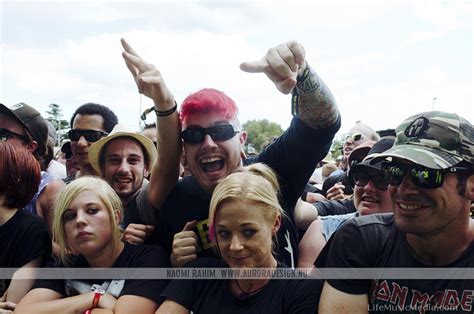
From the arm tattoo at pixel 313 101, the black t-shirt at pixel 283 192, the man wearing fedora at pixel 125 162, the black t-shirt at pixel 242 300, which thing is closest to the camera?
the black t-shirt at pixel 242 300

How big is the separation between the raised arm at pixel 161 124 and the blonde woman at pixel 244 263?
17.9 inches

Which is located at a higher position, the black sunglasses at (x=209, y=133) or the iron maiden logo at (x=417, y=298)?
the black sunglasses at (x=209, y=133)

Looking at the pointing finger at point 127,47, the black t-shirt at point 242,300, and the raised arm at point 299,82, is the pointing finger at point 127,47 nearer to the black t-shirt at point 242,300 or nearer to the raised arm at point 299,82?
the raised arm at point 299,82

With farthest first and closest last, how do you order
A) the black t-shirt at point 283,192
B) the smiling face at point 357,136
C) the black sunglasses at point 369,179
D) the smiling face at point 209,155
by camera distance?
the smiling face at point 357,136 → the black sunglasses at point 369,179 → the smiling face at point 209,155 → the black t-shirt at point 283,192

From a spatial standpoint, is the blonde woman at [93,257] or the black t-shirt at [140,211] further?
the black t-shirt at [140,211]

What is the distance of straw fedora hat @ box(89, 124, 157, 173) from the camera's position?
10.4ft

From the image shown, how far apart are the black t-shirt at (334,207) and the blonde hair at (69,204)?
167cm

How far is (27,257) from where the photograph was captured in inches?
102

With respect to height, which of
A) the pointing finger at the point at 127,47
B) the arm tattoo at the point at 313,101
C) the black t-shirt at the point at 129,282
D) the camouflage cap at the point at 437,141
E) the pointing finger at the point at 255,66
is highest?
Answer: the pointing finger at the point at 127,47

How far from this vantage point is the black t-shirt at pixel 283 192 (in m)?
2.40

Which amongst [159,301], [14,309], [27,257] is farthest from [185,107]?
[14,309]

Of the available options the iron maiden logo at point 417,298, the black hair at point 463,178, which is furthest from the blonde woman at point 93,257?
the black hair at point 463,178

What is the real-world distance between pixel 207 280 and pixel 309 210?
3.15 feet

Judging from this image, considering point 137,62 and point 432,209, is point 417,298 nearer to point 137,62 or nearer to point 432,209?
point 432,209
